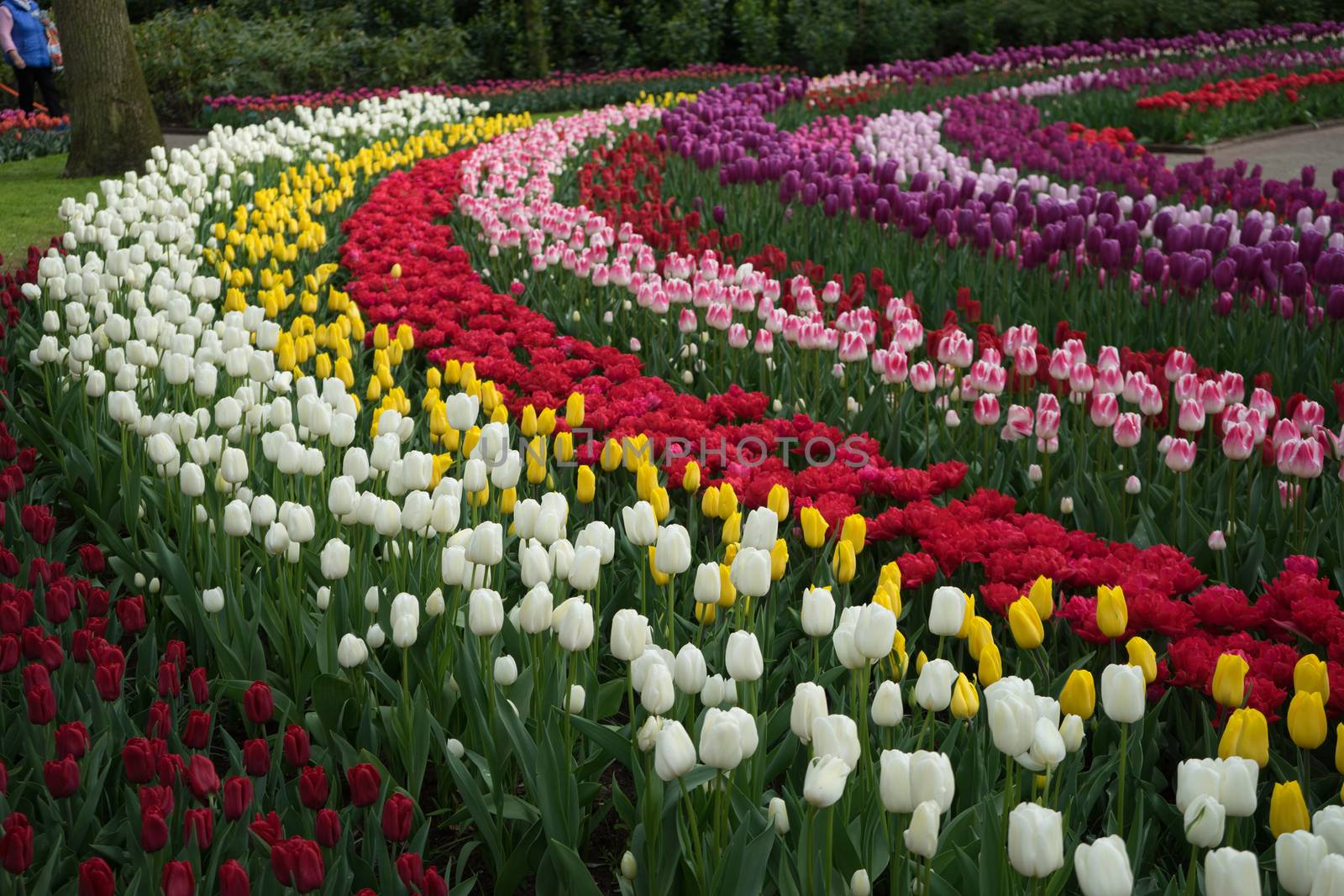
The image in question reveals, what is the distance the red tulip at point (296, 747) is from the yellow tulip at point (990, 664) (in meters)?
1.12

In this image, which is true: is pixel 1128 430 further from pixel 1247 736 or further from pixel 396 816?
pixel 396 816

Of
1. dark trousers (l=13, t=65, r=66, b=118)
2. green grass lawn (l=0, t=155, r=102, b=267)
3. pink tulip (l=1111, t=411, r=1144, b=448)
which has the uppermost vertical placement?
pink tulip (l=1111, t=411, r=1144, b=448)

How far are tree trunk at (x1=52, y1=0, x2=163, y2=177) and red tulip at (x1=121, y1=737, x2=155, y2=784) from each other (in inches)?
392

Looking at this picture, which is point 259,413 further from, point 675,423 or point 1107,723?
point 1107,723

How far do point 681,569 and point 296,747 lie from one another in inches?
28.4

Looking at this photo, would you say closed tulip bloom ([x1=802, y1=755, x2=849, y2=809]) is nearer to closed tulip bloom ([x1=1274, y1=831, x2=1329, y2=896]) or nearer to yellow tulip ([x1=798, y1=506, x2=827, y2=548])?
closed tulip bloom ([x1=1274, y1=831, x2=1329, y2=896])

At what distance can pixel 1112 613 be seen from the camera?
6.98 ft

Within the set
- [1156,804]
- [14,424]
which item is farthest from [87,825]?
[14,424]

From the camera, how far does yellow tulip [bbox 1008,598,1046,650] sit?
2.07 meters

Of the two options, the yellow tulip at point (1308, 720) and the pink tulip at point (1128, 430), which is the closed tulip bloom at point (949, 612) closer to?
the yellow tulip at point (1308, 720)

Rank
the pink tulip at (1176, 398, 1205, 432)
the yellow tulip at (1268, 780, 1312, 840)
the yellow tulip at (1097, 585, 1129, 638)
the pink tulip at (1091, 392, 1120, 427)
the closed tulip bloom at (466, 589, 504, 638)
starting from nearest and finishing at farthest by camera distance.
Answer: the yellow tulip at (1268, 780, 1312, 840) < the yellow tulip at (1097, 585, 1129, 638) < the closed tulip bloom at (466, 589, 504, 638) < the pink tulip at (1176, 398, 1205, 432) < the pink tulip at (1091, 392, 1120, 427)

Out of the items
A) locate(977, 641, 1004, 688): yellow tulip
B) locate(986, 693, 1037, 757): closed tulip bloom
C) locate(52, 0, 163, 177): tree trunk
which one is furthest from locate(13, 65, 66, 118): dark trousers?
locate(986, 693, 1037, 757): closed tulip bloom

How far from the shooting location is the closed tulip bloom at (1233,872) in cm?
142

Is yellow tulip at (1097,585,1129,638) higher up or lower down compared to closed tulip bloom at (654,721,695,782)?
lower down
